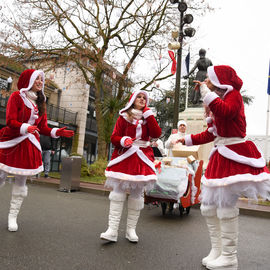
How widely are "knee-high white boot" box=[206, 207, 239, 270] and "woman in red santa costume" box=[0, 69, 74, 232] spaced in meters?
2.27

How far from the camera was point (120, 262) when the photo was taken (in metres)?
2.55

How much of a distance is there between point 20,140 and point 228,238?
2592 mm

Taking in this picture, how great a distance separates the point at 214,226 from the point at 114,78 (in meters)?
11.6

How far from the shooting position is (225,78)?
2635 millimetres

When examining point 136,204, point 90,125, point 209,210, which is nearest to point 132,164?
point 136,204

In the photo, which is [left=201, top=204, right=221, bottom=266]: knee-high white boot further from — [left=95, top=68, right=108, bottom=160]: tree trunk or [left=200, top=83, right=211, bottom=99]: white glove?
[left=95, top=68, right=108, bottom=160]: tree trunk

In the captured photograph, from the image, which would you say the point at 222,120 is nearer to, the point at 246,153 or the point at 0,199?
the point at 246,153

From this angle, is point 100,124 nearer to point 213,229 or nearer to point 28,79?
point 28,79

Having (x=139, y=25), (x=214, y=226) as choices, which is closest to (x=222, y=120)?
(x=214, y=226)

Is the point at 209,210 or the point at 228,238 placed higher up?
the point at 209,210

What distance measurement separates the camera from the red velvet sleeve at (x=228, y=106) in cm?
242

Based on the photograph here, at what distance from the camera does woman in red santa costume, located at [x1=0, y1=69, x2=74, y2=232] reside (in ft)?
11.1

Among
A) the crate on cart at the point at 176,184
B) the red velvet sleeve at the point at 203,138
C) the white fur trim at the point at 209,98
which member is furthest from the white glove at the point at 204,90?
the crate on cart at the point at 176,184

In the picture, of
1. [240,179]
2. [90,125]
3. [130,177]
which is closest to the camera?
[240,179]
